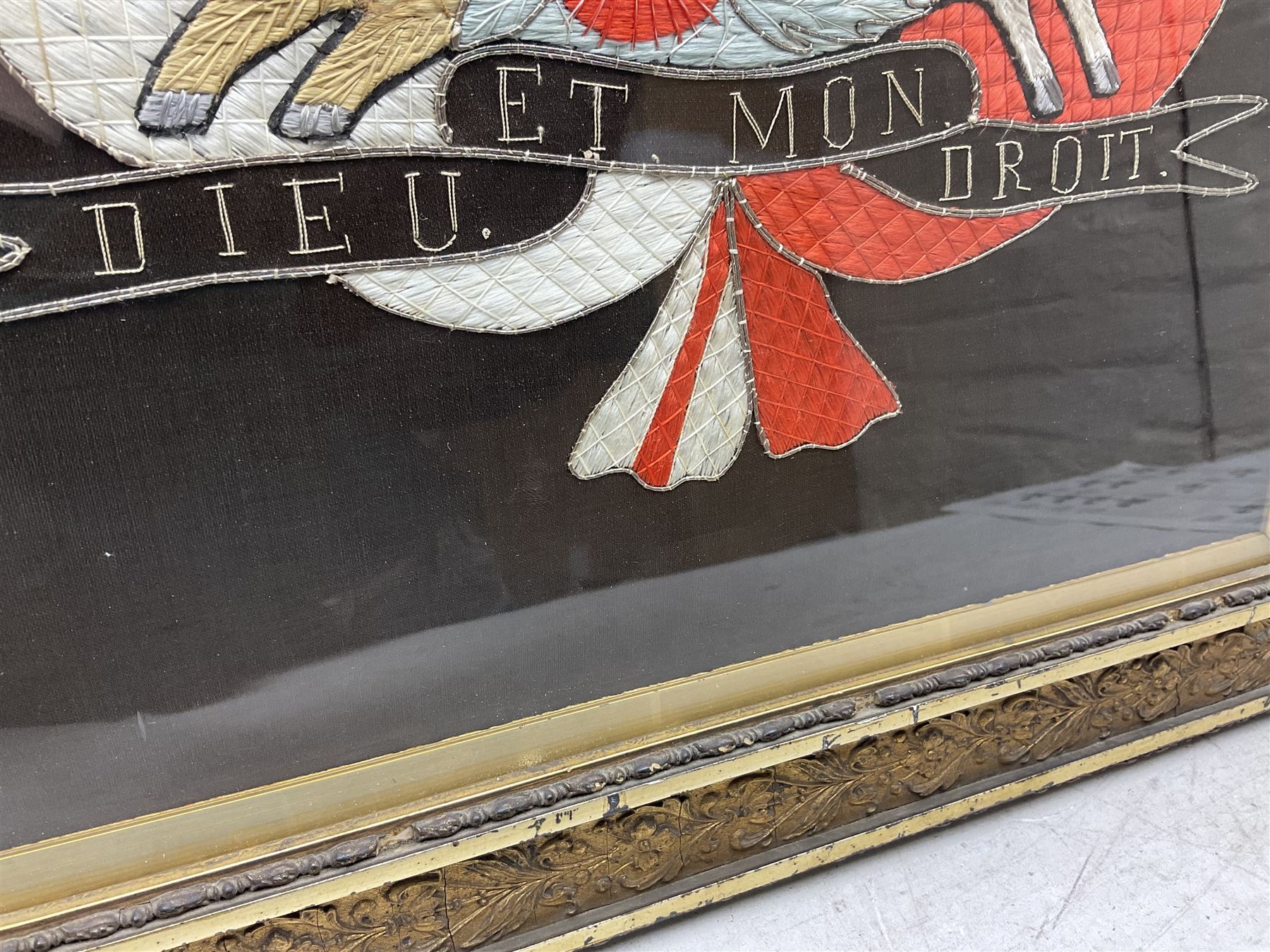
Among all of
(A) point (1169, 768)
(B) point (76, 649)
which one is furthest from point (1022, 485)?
(B) point (76, 649)

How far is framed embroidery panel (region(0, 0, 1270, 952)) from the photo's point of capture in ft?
2.42

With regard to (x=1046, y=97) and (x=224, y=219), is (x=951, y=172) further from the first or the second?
(x=224, y=219)

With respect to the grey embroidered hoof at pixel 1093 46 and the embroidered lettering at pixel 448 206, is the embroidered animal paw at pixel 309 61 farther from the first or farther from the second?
the grey embroidered hoof at pixel 1093 46

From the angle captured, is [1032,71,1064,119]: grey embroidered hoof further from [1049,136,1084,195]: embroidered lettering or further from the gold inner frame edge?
the gold inner frame edge

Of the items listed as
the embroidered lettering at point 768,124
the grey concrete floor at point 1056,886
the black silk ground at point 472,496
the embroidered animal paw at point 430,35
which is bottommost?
the grey concrete floor at point 1056,886

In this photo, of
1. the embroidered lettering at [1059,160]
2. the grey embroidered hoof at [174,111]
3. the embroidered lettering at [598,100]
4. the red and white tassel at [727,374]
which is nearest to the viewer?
the grey embroidered hoof at [174,111]

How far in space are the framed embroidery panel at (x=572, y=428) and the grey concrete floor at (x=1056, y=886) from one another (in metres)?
0.04

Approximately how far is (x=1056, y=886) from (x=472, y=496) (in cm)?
94

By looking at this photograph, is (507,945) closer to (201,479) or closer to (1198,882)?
(201,479)

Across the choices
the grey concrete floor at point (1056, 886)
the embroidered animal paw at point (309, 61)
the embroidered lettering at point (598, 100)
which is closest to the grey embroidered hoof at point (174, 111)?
the embroidered animal paw at point (309, 61)

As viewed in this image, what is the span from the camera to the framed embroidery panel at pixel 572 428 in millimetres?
739

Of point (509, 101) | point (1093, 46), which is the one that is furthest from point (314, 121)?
point (1093, 46)

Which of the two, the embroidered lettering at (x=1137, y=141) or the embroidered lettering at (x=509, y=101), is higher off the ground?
the embroidered lettering at (x=509, y=101)

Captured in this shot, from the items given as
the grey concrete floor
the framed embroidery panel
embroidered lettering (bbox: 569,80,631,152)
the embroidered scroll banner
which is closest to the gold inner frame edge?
the framed embroidery panel
